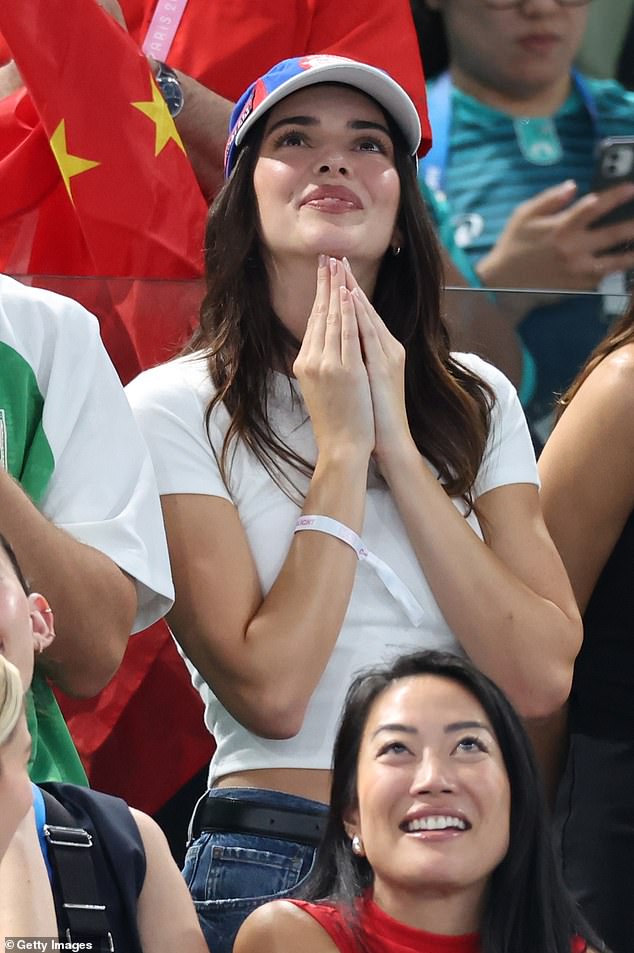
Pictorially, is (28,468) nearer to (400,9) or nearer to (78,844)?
(78,844)

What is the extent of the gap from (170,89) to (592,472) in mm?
991

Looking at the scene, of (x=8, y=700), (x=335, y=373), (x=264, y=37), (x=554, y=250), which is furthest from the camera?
(x=554, y=250)

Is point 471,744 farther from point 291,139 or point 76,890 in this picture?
point 291,139

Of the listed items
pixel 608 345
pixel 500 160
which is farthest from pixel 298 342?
pixel 500 160

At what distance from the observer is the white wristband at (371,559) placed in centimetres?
224

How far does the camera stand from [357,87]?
2533mm

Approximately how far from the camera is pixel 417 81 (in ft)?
10.4

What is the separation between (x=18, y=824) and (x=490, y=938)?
0.54 meters

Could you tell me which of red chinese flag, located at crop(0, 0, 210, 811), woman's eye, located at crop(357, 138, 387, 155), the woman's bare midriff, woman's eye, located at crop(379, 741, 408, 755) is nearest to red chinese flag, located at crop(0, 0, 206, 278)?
red chinese flag, located at crop(0, 0, 210, 811)

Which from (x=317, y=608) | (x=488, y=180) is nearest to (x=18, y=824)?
(x=317, y=608)

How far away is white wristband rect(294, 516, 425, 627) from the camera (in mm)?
2236

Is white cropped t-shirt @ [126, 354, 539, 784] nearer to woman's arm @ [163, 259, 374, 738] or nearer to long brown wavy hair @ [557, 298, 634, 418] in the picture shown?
woman's arm @ [163, 259, 374, 738]

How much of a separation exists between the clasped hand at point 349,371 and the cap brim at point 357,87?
23 cm

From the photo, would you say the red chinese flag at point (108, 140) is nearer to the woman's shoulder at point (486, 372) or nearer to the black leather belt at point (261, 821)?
the woman's shoulder at point (486, 372)
